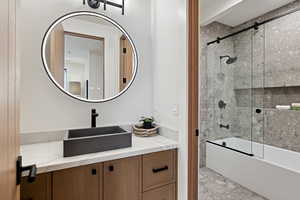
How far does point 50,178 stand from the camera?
1.05 meters

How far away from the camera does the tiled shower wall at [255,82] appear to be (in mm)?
2371

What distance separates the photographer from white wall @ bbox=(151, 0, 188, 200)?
1.44 metres

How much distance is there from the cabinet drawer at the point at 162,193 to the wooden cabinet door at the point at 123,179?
9 cm

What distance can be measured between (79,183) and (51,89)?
903 mm

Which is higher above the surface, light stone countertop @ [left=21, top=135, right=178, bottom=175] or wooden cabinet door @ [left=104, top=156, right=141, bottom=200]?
light stone countertop @ [left=21, top=135, right=178, bottom=175]

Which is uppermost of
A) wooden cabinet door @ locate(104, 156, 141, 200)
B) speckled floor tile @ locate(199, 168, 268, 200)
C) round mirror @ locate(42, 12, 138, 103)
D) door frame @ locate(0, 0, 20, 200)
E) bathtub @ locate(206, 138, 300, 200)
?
round mirror @ locate(42, 12, 138, 103)

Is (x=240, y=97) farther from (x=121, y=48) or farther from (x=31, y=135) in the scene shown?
(x=31, y=135)

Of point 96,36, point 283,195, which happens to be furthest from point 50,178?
point 283,195

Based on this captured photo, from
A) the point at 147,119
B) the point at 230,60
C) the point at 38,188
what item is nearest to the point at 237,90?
the point at 230,60

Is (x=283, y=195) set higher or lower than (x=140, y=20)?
lower

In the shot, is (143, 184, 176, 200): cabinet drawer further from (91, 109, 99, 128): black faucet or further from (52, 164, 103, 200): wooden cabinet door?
(91, 109, 99, 128): black faucet

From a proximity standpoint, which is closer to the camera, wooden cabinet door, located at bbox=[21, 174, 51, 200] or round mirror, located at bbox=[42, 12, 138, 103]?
wooden cabinet door, located at bbox=[21, 174, 51, 200]

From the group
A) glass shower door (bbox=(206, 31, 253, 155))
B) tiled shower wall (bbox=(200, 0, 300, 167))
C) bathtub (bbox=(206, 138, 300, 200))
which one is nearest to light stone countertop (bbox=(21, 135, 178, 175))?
bathtub (bbox=(206, 138, 300, 200))

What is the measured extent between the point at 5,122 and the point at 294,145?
3116 mm
